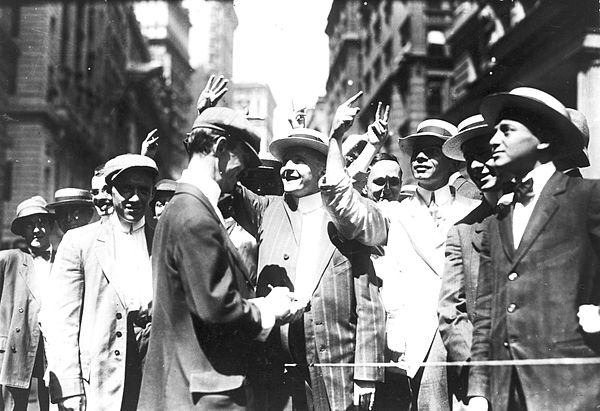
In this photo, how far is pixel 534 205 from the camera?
316 cm

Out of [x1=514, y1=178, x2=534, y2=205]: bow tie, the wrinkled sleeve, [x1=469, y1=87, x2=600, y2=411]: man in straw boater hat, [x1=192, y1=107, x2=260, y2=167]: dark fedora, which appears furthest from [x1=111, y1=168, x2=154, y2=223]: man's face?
[x1=514, y1=178, x2=534, y2=205]: bow tie

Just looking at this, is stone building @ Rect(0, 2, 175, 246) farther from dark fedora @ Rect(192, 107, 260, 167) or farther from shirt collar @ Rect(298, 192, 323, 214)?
dark fedora @ Rect(192, 107, 260, 167)

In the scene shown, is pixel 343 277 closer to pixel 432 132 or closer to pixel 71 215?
pixel 432 132

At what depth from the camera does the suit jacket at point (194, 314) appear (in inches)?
112

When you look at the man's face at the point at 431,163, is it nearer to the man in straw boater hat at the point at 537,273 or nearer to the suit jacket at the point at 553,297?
the man in straw boater hat at the point at 537,273

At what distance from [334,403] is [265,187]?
184 cm

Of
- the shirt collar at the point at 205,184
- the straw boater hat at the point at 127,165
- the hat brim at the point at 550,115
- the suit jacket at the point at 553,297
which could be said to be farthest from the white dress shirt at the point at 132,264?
the hat brim at the point at 550,115

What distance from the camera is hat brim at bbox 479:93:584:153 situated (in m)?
3.18

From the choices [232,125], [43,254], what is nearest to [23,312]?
[43,254]

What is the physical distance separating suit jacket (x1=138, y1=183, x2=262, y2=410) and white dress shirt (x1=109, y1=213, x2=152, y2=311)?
1.24 m

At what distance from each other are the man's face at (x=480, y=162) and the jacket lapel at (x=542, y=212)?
677 mm

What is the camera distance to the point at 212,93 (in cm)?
401

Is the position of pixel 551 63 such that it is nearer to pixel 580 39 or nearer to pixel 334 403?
pixel 580 39

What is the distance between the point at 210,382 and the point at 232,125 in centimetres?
116
